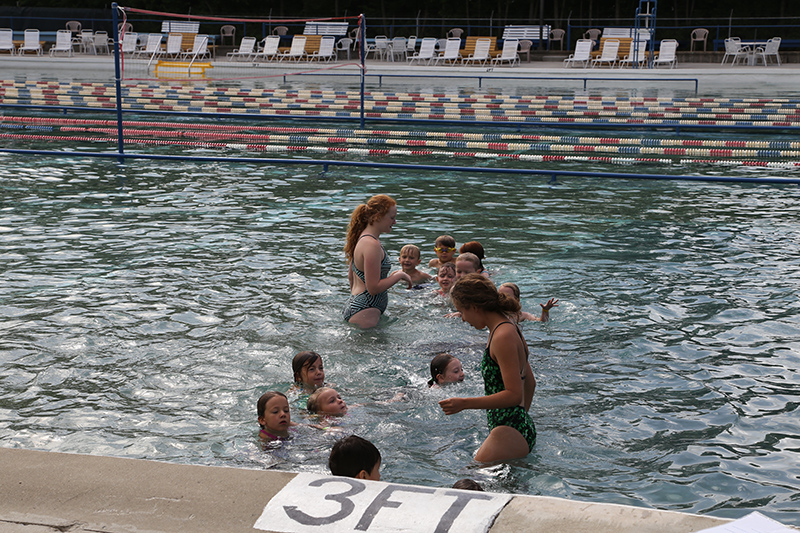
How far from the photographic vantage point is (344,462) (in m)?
3.89

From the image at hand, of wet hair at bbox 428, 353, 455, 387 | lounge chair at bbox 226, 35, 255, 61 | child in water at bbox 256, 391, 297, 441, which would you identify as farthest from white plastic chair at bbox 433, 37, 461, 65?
child in water at bbox 256, 391, 297, 441

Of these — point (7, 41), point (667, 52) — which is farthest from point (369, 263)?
point (7, 41)

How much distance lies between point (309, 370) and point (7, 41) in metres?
35.8

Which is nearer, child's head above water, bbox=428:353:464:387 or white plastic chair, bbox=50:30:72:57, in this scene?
child's head above water, bbox=428:353:464:387

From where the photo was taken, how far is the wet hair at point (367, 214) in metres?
6.48

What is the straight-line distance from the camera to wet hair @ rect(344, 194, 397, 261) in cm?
648

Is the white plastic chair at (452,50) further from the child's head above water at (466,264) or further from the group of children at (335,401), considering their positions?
the group of children at (335,401)

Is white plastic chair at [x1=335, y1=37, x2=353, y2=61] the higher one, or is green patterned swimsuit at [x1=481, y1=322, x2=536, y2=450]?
white plastic chair at [x1=335, y1=37, x2=353, y2=61]

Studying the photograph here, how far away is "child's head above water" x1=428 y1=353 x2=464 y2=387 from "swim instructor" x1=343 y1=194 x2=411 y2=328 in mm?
1134

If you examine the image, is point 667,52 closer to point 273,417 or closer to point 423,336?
point 423,336

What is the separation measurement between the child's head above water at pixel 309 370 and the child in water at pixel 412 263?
256 cm

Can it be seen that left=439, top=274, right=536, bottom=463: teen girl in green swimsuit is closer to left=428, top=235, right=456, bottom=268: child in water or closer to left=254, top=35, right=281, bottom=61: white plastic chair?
left=428, top=235, right=456, bottom=268: child in water

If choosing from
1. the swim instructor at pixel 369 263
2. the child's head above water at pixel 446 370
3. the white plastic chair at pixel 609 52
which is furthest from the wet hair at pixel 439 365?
the white plastic chair at pixel 609 52

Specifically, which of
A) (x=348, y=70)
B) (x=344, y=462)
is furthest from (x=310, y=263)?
(x=348, y=70)
